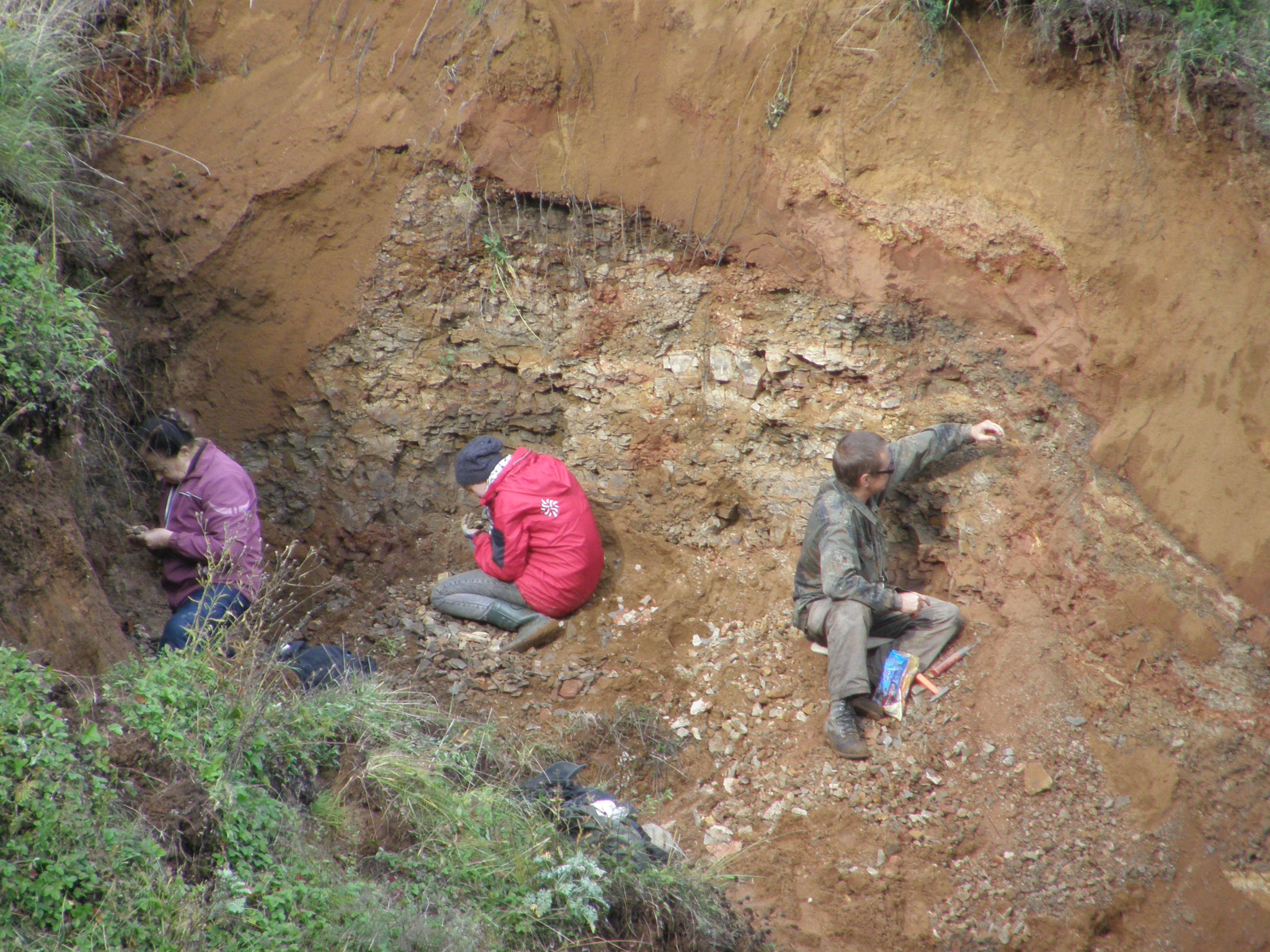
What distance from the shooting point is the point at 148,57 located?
4.90 metres

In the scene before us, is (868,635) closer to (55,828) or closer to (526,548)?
(526,548)

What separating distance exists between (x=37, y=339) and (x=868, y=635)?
12.8 feet

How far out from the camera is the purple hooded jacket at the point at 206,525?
412 cm

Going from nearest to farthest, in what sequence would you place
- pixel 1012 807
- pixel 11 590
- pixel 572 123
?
1. pixel 11 590
2. pixel 1012 807
3. pixel 572 123

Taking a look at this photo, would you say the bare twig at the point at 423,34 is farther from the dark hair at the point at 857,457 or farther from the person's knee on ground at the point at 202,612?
the dark hair at the point at 857,457

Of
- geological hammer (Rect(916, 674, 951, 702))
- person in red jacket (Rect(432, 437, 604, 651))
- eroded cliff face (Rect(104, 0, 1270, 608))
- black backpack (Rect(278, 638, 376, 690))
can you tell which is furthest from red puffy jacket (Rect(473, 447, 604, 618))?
geological hammer (Rect(916, 674, 951, 702))

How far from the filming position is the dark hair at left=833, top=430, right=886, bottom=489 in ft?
13.2

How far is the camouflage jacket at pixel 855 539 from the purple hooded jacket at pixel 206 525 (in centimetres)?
276

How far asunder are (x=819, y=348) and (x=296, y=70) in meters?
3.52

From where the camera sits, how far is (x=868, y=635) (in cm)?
416

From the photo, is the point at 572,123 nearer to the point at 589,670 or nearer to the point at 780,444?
the point at 780,444

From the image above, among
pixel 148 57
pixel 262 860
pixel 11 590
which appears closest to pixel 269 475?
pixel 11 590

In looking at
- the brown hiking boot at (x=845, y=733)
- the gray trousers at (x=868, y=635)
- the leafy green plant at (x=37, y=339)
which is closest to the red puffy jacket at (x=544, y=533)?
the gray trousers at (x=868, y=635)

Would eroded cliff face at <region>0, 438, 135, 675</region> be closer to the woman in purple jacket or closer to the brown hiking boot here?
the woman in purple jacket
